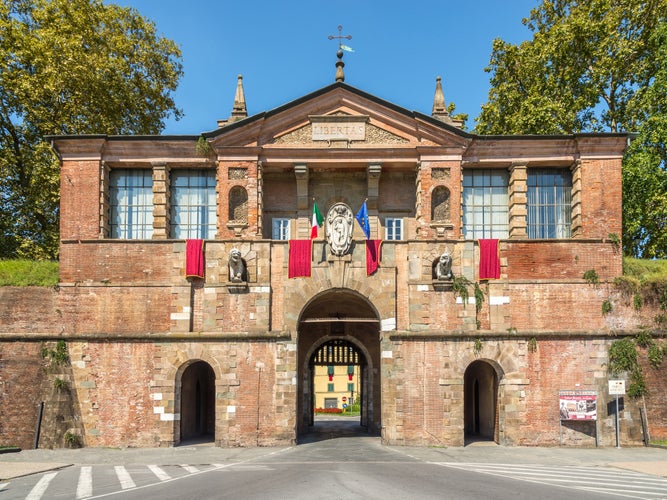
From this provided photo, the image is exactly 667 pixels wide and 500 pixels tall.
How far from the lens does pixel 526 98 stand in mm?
35906

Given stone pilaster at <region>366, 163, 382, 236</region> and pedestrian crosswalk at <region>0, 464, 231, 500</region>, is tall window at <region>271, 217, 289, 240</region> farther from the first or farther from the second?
pedestrian crosswalk at <region>0, 464, 231, 500</region>

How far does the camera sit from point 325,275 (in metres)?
23.6

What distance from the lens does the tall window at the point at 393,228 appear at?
85.8ft

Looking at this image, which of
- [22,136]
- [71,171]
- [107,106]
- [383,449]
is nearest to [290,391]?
[383,449]

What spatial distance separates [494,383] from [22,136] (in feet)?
90.1

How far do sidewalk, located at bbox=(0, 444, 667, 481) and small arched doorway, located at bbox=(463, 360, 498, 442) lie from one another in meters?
1.61

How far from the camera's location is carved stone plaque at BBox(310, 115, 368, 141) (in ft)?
81.1

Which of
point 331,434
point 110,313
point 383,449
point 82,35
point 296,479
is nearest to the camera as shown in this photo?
point 296,479

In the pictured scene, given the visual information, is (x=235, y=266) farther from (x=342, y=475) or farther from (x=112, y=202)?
(x=342, y=475)

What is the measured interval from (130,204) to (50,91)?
35.6 feet

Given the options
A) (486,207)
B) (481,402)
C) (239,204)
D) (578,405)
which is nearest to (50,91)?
(239,204)

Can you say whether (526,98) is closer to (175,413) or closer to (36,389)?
(175,413)

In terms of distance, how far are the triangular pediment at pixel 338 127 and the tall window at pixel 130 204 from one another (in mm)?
3731

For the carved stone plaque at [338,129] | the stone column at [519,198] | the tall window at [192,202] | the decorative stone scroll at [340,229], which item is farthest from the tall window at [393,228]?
the tall window at [192,202]
